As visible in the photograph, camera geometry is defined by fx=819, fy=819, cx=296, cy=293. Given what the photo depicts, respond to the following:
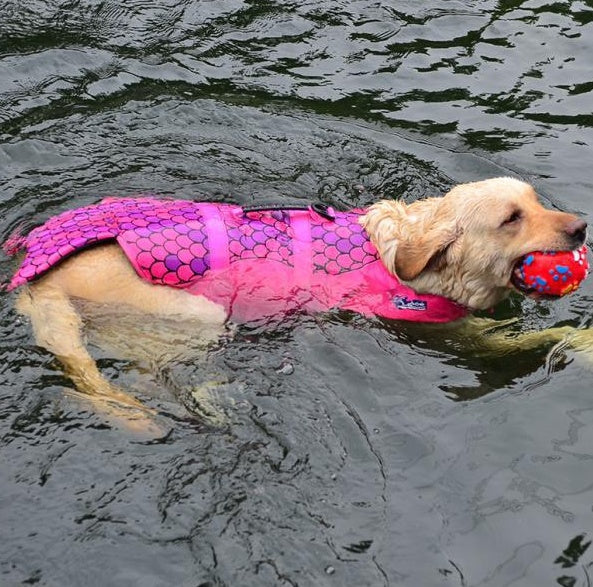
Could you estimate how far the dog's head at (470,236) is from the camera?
5152 millimetres

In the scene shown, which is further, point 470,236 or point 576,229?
point 470,236

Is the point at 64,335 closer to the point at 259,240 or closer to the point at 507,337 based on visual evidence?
the point at 259,240

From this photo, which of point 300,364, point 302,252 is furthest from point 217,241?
point 300,364

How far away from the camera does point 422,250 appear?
5.37 m

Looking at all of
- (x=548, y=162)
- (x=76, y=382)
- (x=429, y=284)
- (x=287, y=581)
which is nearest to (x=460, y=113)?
(x=548, y=162)

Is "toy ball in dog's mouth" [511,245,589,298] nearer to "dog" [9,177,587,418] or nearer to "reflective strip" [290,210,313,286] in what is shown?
"dog" [9,177,587,418]

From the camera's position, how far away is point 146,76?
27.5ft

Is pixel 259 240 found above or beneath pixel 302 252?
above

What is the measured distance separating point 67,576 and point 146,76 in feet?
18.8

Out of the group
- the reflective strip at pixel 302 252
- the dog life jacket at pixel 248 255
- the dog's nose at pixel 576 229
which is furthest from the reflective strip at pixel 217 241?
the dog's nose at pixel 576 229

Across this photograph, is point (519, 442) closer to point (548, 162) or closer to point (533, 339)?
point (533, 339)

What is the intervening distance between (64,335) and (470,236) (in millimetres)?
2639

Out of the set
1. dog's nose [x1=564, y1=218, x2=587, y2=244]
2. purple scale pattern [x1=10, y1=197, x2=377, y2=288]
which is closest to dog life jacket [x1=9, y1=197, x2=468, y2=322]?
purple scale pattern [x1=10, y1=197, x2=377, y2=288]

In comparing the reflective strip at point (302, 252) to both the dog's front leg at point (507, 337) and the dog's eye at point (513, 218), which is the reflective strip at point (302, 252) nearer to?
the dog's front leg at point (507, 337)
